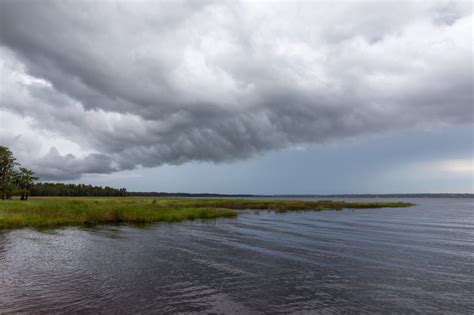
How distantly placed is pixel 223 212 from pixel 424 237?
3586 cm

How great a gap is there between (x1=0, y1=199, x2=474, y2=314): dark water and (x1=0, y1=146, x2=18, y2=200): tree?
5807 cm

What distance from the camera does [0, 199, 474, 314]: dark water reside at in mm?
14898

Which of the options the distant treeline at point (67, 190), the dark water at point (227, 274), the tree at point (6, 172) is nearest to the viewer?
the dark water at point (227, 274)

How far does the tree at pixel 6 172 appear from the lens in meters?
78.8

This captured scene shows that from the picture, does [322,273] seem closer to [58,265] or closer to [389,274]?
[389,274]

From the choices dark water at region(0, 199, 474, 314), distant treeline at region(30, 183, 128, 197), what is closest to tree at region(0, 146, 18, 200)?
dark water at region(0, 199, 474, 314)

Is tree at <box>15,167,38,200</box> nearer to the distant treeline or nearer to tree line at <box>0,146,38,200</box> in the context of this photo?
tree line at <box>0,146,38,200</box>

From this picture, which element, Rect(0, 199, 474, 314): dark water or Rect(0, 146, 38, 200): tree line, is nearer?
Rect(0, 199, 474, 314): dark water

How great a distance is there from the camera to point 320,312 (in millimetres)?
14203

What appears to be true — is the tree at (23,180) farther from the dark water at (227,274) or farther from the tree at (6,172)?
the dark water at (227,274)

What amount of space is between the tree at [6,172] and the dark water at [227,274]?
191 feet

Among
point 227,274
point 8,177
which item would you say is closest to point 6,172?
point 8,177

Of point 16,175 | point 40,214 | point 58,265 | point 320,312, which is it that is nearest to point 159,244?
point 58,265

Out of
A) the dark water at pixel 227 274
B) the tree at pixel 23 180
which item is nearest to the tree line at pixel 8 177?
the tree at pixel 23 180
